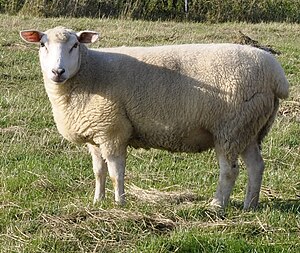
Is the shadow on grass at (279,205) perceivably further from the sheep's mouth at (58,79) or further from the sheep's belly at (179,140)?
the sheep's mouth at (58,79)

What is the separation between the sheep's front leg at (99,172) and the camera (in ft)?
18.4

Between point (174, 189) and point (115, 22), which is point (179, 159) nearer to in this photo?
point (174, 189)

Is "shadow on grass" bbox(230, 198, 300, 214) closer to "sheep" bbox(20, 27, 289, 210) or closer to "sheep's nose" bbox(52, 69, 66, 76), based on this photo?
"sheep" bbox(20, 27, 289, 210)

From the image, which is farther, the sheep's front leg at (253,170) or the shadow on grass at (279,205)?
the sheep's front leg at (253,170)

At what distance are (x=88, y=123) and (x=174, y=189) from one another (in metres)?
0.92

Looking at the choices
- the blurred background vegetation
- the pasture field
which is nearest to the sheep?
the pasture field

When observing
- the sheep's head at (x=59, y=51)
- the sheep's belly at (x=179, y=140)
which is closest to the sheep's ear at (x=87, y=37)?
the sheep's head at (x=59, y=51)

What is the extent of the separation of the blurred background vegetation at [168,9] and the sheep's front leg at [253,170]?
12.6 metres

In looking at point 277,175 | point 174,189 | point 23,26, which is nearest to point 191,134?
point 174,189

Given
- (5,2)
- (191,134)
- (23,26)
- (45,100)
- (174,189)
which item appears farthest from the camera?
(5,2)

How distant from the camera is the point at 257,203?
5449mm

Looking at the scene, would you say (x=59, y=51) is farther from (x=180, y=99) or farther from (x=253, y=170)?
(x=253, y=170)

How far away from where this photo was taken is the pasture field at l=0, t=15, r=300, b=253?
4449 mm

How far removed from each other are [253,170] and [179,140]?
2.08ft
